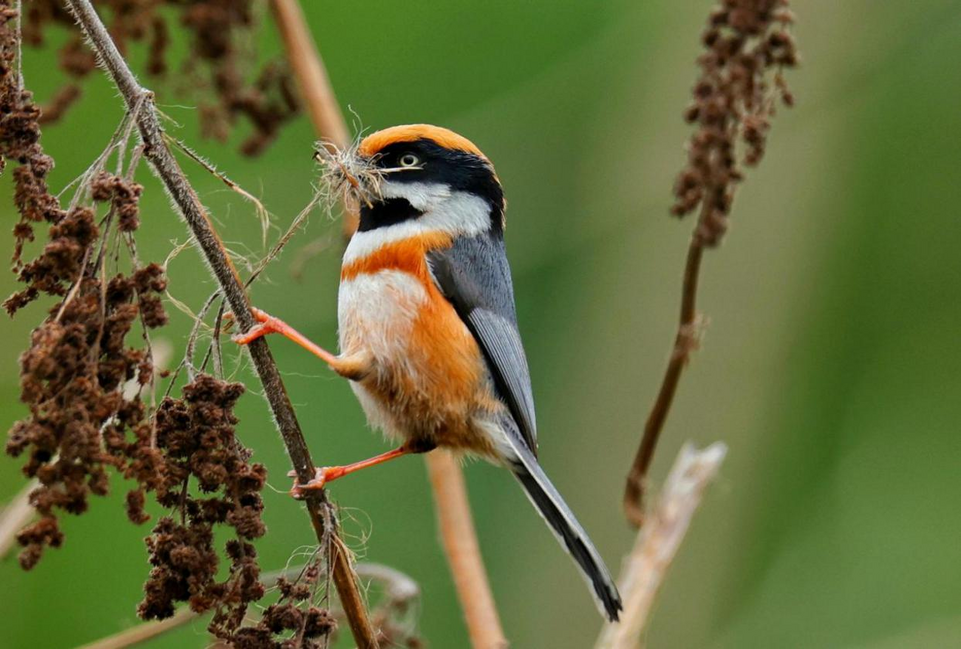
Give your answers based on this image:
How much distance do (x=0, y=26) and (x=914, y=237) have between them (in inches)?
251

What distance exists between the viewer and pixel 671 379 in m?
2.91

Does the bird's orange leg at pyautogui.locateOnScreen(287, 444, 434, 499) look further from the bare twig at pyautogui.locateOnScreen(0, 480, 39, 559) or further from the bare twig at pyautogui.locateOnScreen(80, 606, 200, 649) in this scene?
the bare twig at pyautogui.locateOnScreen(0, 480, 39, 559)

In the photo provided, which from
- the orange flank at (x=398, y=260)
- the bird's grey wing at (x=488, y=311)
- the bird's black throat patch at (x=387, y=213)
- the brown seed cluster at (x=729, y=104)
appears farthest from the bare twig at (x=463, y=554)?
the brown seed cluster at (x=729, y=104)

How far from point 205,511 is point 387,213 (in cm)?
157

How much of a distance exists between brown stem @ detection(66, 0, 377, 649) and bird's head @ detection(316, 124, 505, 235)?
121 centimetres

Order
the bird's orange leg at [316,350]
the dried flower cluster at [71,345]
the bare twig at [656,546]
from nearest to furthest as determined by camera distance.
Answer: the dried flower cluster at [71,345], the bird's orange leg at [316,350], the bare twig at [656,546]

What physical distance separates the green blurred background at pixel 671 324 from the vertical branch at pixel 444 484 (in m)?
1.90

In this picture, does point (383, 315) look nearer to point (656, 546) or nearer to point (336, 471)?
point (336, 471)

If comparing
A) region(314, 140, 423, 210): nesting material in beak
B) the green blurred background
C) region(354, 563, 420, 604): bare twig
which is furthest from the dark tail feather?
the green blurred background

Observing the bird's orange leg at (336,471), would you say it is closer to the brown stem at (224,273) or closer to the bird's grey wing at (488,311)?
the brown stem at (224,273)

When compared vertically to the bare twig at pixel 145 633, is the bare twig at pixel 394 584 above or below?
below

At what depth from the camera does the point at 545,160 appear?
6781 millimetres

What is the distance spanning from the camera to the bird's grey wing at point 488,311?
3219 mm

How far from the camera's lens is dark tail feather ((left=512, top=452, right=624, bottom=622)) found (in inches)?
108
